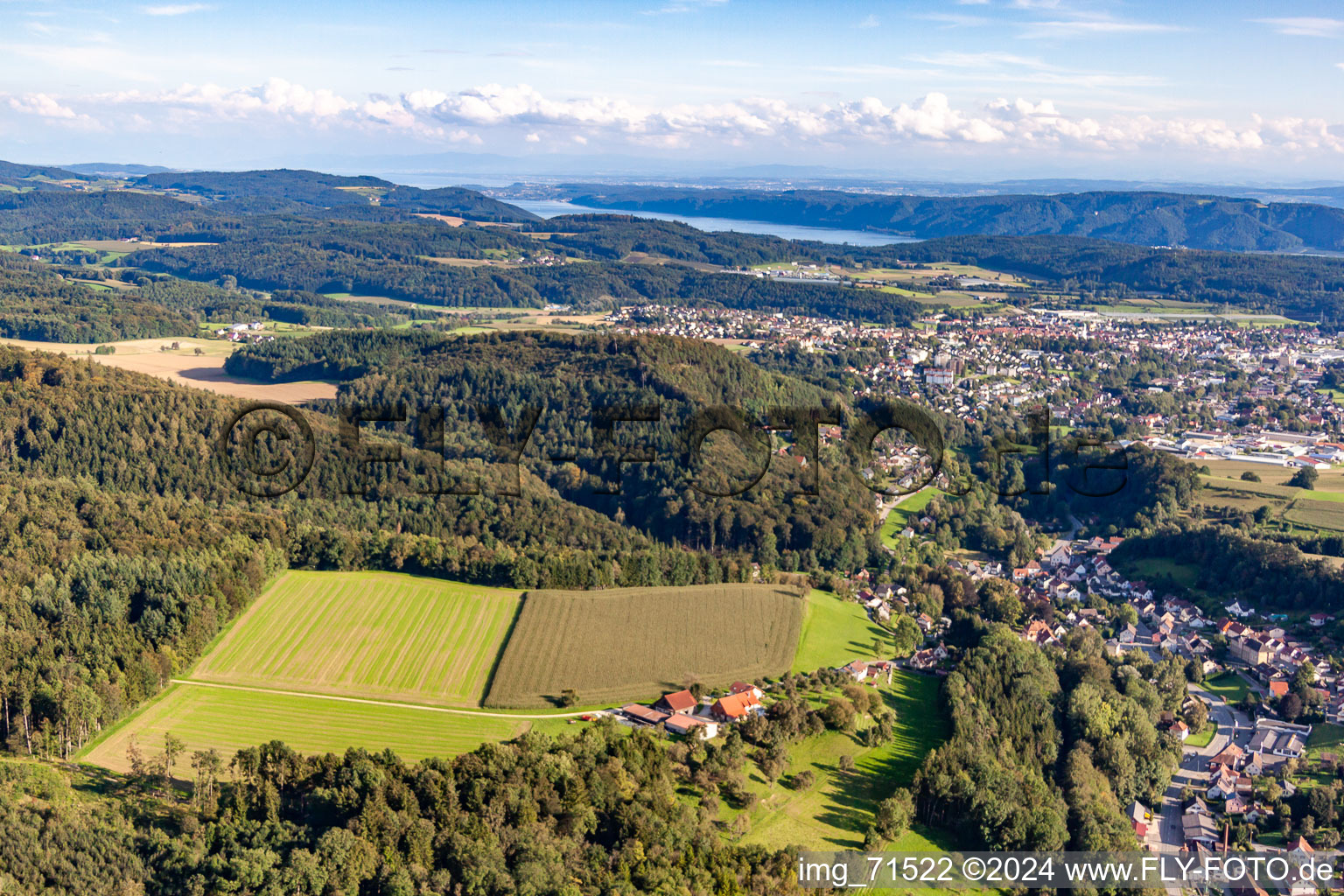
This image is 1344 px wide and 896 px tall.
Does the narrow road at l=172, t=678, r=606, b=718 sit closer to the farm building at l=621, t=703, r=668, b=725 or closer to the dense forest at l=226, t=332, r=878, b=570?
the farm building at l=621, t=703, r=668, b=725

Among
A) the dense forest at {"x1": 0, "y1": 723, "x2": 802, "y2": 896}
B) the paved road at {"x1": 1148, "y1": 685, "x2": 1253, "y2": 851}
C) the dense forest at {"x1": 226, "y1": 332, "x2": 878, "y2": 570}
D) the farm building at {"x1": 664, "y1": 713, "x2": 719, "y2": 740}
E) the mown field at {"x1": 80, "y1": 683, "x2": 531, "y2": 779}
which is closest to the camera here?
the dense forest at {"x1": 0, "y1": 723, "x2": 802, "y2": 896}

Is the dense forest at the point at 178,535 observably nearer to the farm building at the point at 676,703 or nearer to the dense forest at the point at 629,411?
the dense forest at the point at 629,411

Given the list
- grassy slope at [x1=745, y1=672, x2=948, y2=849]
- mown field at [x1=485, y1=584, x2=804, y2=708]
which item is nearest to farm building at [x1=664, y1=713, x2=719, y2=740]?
grassy slope at [x1=745, y1=672, x2=948, y2=849]

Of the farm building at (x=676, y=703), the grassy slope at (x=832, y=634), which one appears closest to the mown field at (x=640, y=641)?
the grassy slope at (x=832, y=634)

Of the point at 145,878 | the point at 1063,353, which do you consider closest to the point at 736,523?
the point at 145,878

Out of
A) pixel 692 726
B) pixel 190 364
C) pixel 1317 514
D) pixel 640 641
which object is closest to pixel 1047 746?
pixel 692 726

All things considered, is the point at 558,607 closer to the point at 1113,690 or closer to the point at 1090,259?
the point at 1113,690

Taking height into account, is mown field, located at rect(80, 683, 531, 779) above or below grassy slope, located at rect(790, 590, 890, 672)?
above
